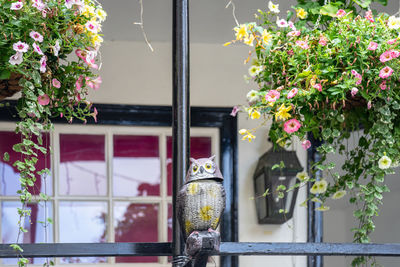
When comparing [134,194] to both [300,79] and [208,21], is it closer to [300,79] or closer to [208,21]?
[208,21]

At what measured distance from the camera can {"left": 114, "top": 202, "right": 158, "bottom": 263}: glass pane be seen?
13.9ft

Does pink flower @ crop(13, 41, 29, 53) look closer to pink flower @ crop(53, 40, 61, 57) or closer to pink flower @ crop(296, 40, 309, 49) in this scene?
pink flower @ crop(53, 40, 61, 57)

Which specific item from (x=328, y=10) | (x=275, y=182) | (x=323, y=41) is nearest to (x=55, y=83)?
(x=323, y=41)

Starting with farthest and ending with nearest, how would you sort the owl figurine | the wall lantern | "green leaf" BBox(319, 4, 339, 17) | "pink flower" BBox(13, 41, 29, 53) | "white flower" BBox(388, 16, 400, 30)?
the wall lantern → "green leaf" BBox(319, 4, 339, 17) → "white flower" BBox(388, 16, 400, 30) → "pink flower" BBox(13, 41, 29, 53) → the owl figurine

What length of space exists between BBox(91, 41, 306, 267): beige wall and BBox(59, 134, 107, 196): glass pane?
0.87 feet

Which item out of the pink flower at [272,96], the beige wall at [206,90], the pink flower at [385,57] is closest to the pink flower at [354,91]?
the pink flower at [385,57]

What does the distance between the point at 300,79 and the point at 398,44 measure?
346mm

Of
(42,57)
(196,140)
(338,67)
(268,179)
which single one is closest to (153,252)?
(42,57)

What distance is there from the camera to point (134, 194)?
168 inches

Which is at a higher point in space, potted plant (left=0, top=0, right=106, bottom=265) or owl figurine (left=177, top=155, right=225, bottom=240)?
potted plant (left=0, top=0, right=106, bottom=265)

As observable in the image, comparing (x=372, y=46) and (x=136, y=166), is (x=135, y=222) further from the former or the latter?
(x=372, y=46)

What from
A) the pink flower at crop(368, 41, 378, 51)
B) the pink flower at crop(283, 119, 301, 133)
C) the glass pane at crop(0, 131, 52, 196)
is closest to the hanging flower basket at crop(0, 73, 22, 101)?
the pink flower at crop(283, 119, 301, 133)

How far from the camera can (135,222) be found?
4242 mm

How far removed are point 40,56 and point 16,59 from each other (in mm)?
96
